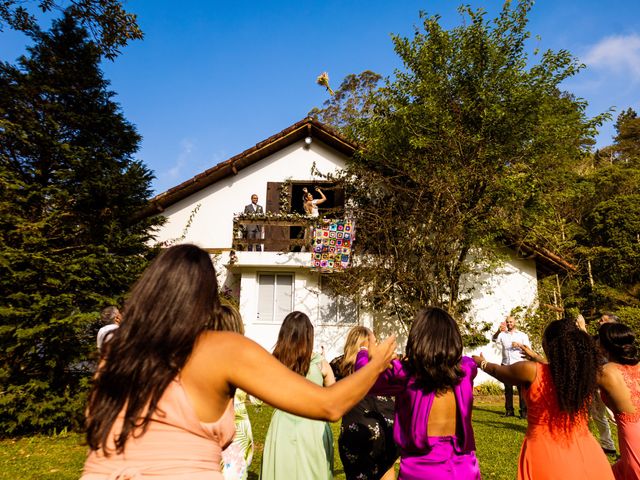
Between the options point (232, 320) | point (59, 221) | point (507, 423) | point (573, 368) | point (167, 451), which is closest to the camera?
point (167, 451)

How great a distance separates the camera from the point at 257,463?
6887 millimetres

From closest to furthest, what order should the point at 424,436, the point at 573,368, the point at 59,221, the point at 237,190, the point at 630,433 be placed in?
the point at 424,436 → the point at 573,368 → the point at 630,433 → the point at 59,221 → the point at 237,190

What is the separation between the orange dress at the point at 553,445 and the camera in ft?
10.4

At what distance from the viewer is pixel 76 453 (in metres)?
7.69

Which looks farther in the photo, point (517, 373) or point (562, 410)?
point (517, 373)

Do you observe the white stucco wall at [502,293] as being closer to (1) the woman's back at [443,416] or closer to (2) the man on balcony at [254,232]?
(2) the man on balcony at [254,232]

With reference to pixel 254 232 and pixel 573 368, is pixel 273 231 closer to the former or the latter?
pixel 254 232

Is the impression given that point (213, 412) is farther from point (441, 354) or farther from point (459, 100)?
point (459, 100)

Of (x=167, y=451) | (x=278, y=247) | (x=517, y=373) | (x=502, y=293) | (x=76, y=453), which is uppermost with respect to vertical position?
(x=278, y=247)

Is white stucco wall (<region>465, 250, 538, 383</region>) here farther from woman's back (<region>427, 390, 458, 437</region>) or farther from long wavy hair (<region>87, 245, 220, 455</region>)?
long wavy hair (<region>87, 245, 220, 455</region>)

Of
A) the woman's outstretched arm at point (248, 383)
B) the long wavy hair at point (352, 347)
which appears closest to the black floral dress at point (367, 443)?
the long wavy hair at point (352, 347)

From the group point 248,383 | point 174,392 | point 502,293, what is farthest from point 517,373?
point 502,293

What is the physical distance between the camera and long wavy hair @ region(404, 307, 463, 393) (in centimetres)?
312

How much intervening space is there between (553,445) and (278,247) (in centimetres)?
1261
